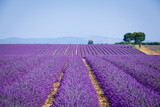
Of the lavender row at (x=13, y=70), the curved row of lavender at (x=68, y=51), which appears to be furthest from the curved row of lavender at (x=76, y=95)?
the curved row of lavender at (x=68, y=51)

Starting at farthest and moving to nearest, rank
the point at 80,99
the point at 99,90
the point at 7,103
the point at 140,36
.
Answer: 1. the point at 140,36
2. the point at 99,90
3. the point at 80,99
4. the point at 7,103

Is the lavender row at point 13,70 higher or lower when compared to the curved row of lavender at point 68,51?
lower

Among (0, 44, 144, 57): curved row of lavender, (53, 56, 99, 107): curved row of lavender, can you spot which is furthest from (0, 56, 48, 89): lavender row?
(0, 44, 144, 57): curved row of lavender

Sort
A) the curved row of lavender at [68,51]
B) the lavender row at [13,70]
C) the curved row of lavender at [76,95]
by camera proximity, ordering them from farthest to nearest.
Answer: the curved row of lavender at [68,51], the lavender row at [13,70], the curved row of lavender at [76,95]

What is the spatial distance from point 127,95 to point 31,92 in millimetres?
2641

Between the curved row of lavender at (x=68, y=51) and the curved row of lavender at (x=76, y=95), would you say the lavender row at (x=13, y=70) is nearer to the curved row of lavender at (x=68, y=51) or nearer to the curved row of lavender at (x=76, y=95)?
the curved row of lavender at (x=76, y=95)

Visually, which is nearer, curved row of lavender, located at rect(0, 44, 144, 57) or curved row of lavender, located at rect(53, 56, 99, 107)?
curved row of lavender, located at rect(53, 56, 99, 107)

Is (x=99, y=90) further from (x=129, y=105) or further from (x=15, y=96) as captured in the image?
(x=15, y=96)

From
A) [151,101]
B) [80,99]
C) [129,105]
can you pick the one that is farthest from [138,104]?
[80,99]

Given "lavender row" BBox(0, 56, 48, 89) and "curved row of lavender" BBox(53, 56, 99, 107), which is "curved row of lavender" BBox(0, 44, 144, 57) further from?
"curved row of lavender" BBox(53, 56, 99, 107)

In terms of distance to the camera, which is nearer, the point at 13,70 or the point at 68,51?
the point at 13,70

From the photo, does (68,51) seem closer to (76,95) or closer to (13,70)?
(13,70)

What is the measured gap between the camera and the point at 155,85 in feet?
11.2

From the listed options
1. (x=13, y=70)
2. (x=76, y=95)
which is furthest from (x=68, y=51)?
(x=76, y=95)
